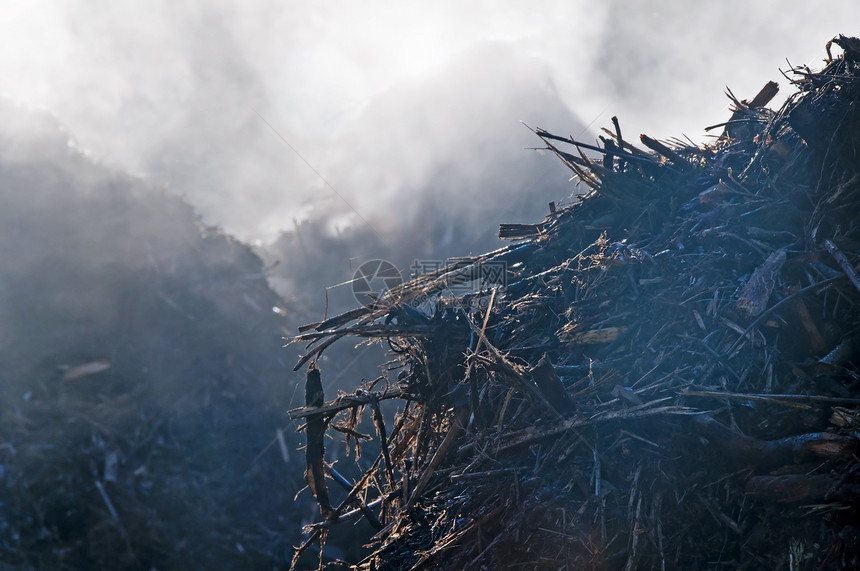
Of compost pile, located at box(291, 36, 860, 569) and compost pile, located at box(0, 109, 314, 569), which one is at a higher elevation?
compost pile, located at box(0, 109, 314, 569)

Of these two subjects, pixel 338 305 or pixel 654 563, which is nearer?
pixel 654 563

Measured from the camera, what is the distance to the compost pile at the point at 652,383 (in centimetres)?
248

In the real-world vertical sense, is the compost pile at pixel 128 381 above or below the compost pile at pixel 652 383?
above

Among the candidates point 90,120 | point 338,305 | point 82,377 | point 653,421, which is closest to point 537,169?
point 338,305

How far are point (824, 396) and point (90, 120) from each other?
24.1 meters

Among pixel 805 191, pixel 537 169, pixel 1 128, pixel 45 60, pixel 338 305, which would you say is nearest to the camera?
pixel 805 191

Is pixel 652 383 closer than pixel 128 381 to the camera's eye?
Yes

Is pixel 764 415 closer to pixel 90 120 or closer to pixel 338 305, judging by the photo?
pixel 338 305

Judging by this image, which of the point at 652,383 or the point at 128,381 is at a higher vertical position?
the point at 128,381

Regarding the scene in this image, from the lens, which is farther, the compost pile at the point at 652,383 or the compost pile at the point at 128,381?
the compost pile at the point at 128,381

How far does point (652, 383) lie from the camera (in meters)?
2.88

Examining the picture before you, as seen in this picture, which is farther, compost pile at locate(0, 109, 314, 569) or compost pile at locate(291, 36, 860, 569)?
compost pile at locate(0, 109, 314, 569)

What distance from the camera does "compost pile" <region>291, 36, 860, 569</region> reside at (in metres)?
2.48

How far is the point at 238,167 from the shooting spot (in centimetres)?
2339
